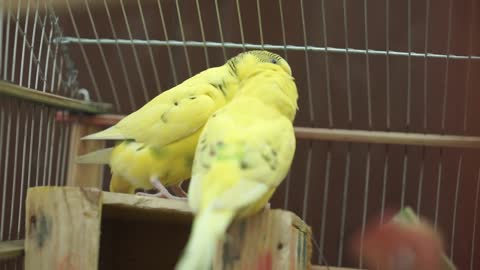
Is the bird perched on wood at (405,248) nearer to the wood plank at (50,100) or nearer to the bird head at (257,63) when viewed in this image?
the bird head at (257,63)

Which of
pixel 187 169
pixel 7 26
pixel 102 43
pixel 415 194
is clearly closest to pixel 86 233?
pixel 187 169

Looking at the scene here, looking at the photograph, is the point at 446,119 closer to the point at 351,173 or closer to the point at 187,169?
the point at 351,173

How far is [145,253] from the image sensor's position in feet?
3.35

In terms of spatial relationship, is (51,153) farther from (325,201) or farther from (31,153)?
(325,201)

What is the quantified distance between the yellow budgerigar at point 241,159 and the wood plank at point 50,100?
32 centimetres

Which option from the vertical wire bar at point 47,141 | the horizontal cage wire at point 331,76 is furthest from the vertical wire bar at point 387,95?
the vertical wire bar at point 47,141

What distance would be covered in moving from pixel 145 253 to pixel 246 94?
0.39m

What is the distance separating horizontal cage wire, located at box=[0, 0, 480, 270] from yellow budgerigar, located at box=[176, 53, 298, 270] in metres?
0.37

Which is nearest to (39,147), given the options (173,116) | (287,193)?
(173,116)

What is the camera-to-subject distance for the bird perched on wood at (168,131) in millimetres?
873

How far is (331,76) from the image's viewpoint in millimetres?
1190

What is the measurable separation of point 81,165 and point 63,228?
1.25 ft

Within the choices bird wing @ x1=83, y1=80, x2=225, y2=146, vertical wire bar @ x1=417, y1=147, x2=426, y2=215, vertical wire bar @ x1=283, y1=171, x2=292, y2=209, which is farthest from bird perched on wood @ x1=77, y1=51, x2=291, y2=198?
vertical wire bar @ x1=417, y1=147, x2=426, y2=215

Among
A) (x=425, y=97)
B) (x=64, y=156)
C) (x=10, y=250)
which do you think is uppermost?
(x=425, y=97)
